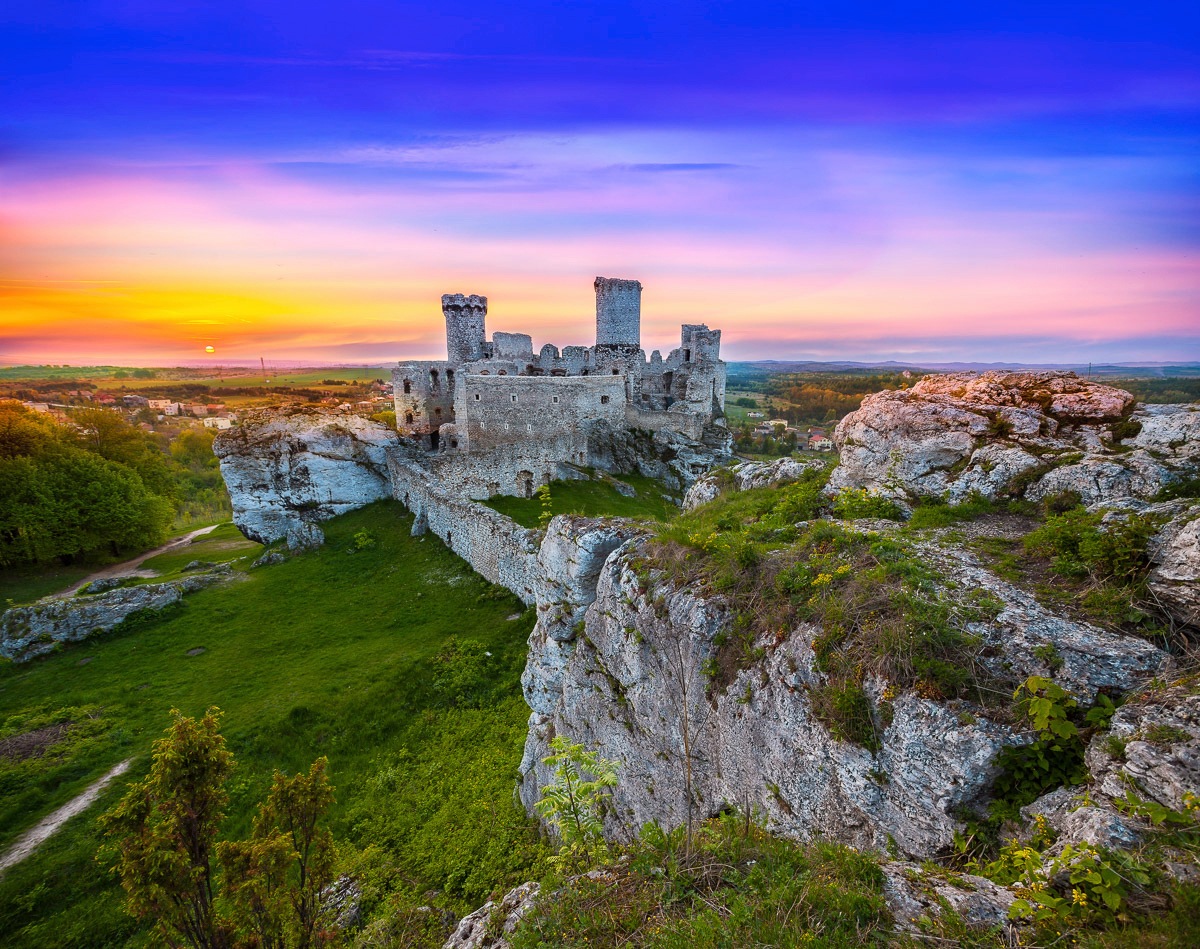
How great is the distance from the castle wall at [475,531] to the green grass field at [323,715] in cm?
71

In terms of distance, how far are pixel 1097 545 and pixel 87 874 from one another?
57.8ft

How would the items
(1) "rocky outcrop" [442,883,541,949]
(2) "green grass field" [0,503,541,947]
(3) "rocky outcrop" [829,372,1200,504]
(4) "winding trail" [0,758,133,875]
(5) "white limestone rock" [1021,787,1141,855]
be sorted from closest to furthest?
(5) "white limestone rock" [1021,787,1141,855] < (1) "rocky outcrop" [442,883,541,949] < (3) "rocky outcrop" [829,372,1200,504] < (2) "green grass field" [0,503,541,947] < (4) "winding trail" [0,758,133,875]

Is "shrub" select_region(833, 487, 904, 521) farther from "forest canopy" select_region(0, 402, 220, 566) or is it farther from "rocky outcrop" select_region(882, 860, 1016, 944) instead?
"forest canopy" select_region(0, 402, 220, 566)

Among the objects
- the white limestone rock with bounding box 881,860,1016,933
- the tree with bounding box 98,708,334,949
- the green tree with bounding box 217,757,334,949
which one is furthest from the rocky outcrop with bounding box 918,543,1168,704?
the tree with bounding box 98,708,334,949

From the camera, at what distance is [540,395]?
3081 centimetres

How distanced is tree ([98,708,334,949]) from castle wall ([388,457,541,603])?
722 cm

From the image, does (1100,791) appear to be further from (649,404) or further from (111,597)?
(649,404)

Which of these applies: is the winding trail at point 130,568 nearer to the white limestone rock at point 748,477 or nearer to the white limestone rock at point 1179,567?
the white limestone rock at point 748,477

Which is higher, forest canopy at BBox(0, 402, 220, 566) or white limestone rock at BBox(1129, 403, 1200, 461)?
white limestone rock at BBox(1129, 403, 1200, 461)

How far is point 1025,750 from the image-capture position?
4305 millimetres

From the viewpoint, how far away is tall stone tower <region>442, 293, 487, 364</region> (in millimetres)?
36062

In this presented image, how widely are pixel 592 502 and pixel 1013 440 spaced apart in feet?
70.8

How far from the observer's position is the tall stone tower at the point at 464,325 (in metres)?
36.1

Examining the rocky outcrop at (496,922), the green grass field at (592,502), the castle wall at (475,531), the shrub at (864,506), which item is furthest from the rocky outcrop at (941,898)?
the green grass field at (592,502)
